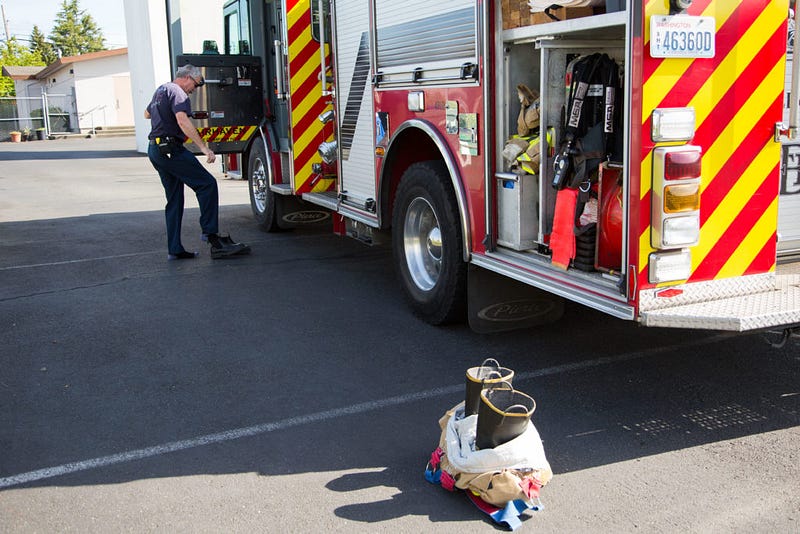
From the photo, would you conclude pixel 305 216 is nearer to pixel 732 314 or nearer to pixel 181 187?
pixel 181 187

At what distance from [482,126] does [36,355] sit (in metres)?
3.16

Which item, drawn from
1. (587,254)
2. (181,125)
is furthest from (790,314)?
(181,125)

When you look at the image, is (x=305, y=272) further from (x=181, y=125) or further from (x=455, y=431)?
(x=455, y=431)

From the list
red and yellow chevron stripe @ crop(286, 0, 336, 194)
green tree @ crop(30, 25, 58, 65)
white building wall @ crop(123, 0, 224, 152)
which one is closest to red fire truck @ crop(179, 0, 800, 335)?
red and yellow chevron stripe @ crop(286, 0, 336, 194)

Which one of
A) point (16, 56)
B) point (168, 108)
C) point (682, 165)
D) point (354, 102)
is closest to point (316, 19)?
point (354, 102)

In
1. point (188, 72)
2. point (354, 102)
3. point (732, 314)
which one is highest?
point (188, 72)

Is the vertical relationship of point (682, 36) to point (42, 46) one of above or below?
below

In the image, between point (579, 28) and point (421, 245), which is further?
point (421, 245)

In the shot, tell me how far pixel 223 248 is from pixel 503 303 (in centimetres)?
392

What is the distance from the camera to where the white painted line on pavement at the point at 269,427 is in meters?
3.67

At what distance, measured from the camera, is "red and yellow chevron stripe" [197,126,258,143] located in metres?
8.98

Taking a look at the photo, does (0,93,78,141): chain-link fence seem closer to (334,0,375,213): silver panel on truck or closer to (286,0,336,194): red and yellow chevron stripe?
(286,0,336,194): red and yellow chevron stripe

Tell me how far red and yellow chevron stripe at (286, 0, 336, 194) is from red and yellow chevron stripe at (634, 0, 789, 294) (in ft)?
15.5

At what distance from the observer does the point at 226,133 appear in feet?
29.9
